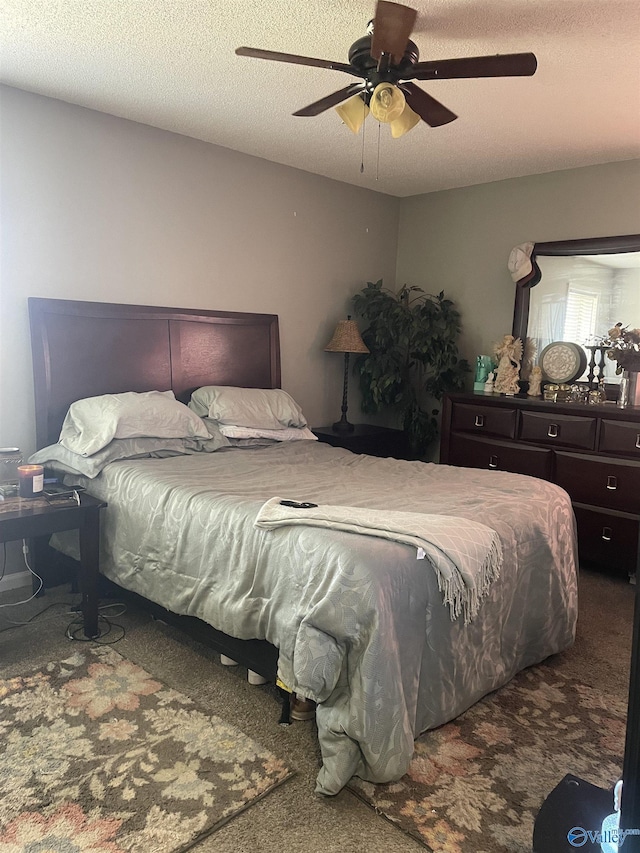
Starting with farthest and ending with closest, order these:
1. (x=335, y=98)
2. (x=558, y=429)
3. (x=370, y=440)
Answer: (x=370, y=440) → (x=558, y=429) → (x=335, y=98)

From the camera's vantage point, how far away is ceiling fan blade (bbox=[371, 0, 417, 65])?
186 centimetres

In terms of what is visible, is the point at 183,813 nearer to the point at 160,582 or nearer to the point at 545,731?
the point at 160,582

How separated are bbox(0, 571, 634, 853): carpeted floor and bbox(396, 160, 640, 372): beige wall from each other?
6.98 ft

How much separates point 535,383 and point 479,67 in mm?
2645

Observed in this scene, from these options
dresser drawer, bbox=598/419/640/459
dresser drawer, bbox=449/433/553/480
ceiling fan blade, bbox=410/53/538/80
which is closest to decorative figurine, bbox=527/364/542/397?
dresser drawer, bbox=449/433/553/480

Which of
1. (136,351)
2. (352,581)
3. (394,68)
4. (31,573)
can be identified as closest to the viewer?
(352,581)

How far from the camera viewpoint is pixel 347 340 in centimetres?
464

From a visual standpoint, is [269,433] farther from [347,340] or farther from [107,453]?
[347,340]

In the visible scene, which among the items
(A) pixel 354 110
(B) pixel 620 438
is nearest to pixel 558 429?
(B) pixel 620 438

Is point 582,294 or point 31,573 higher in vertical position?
point 582,294

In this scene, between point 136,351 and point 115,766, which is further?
point 136,351

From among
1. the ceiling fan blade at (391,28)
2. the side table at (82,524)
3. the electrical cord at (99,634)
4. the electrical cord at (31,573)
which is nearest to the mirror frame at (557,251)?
the ceiling fan blade at (391,28)

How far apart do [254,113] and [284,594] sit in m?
2.56

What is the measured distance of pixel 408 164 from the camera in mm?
4258
